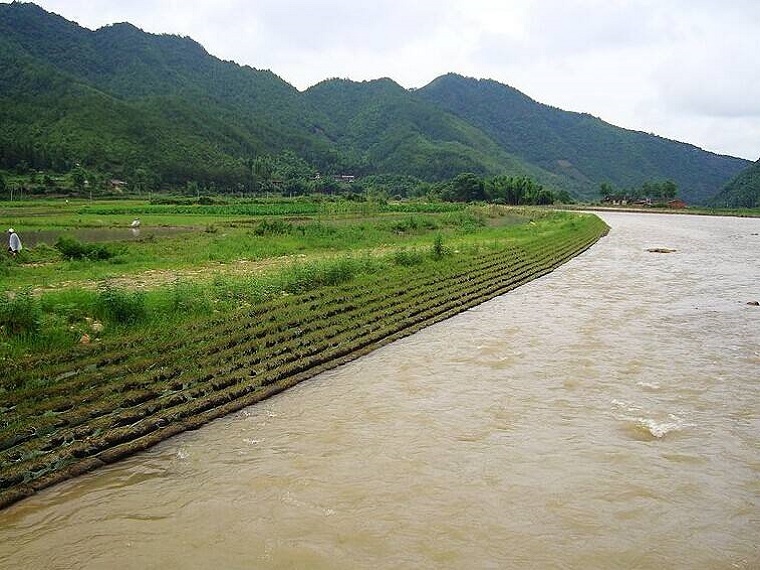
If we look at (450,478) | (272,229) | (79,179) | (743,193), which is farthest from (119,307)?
(743,193)

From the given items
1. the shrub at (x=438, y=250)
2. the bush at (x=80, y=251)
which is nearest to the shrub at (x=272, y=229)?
the shrub at (x=438, y=250)

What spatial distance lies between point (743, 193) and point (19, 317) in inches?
4979

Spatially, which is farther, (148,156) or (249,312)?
(148,156)

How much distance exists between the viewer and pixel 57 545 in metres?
4.78

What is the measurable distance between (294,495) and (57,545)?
199 cm

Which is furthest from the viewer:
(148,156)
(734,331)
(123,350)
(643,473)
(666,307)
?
(148,156)

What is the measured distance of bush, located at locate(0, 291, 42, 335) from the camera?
9328mm

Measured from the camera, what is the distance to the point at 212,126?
105m

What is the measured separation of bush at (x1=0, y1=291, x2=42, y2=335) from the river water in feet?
14.3

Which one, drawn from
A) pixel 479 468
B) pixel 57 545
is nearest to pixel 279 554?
pixel 57 545

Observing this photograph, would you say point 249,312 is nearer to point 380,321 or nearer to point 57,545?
point 380,321

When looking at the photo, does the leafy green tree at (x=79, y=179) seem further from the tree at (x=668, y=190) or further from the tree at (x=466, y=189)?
the tree at (x=668, y=190)

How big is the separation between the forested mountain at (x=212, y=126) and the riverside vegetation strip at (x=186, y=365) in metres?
64.5

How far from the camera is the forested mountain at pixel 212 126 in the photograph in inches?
3039
